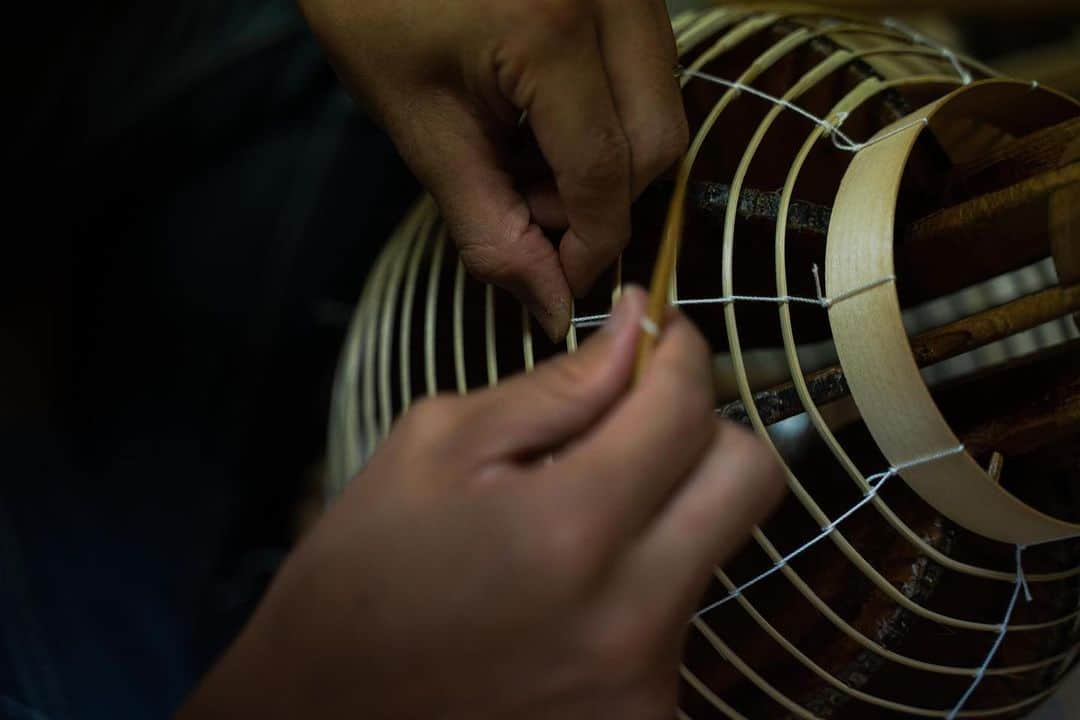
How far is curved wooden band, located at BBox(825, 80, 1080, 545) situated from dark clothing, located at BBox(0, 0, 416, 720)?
0.60m

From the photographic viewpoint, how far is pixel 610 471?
1.08 feet

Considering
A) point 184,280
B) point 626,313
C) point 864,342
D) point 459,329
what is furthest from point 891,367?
point 184,280

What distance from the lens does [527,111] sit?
46cm

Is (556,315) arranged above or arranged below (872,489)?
above

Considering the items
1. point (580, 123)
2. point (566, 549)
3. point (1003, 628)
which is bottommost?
point (1003, 628)

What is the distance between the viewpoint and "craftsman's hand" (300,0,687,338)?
0.44 m

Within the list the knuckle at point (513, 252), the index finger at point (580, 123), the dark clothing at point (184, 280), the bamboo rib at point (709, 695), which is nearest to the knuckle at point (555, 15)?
the index finger at point (580, 123)

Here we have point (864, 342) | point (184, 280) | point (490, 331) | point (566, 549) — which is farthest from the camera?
point (184, 280)

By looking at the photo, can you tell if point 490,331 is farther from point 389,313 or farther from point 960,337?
point 960,337

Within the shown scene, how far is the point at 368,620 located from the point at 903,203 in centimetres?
36

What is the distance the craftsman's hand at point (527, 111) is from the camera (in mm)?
441

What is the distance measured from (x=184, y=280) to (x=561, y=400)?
27.7 inches

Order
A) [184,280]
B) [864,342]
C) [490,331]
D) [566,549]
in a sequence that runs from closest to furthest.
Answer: [566,549] → [864,342] → [490,331] → [184,280]

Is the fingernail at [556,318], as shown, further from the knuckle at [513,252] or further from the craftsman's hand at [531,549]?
the craftsman's hand at [531,549]
